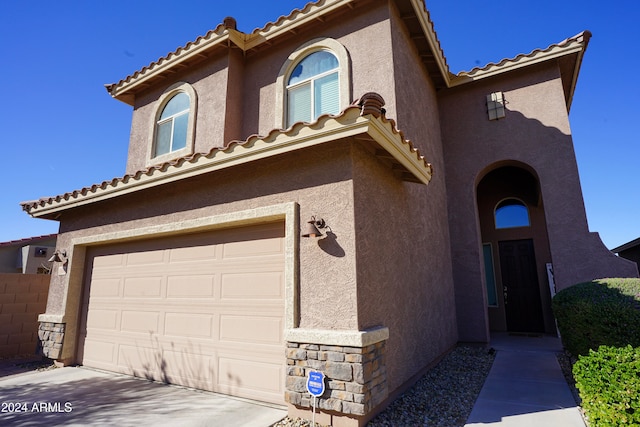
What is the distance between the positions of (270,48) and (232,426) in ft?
25.8

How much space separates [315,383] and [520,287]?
8768 mm

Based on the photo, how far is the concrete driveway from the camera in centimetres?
434

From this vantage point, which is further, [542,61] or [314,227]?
[542,61]

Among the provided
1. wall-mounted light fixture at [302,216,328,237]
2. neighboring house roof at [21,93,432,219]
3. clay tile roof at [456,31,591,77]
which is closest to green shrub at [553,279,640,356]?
neighboring house roof at [21,93,432,219]

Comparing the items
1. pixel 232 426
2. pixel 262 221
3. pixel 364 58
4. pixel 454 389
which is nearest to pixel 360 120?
pixel 262 221

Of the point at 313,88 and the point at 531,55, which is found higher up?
the point at 531,55

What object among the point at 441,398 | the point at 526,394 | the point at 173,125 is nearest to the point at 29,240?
the point at 173,125

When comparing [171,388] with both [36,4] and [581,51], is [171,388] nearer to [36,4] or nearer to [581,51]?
[36,4]

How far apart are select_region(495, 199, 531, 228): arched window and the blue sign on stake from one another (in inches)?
356

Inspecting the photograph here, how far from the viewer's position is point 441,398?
202 inches

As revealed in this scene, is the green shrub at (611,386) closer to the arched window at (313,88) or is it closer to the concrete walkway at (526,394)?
the concrete walkway at (526,394)

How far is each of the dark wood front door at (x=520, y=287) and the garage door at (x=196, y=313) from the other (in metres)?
8.52

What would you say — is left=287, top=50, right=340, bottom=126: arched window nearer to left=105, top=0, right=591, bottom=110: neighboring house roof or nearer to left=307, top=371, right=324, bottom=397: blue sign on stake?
left=105, top=0, right=591, bottom=110: neighboring house roof

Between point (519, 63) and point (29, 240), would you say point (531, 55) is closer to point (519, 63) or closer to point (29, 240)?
point (519, 63)
